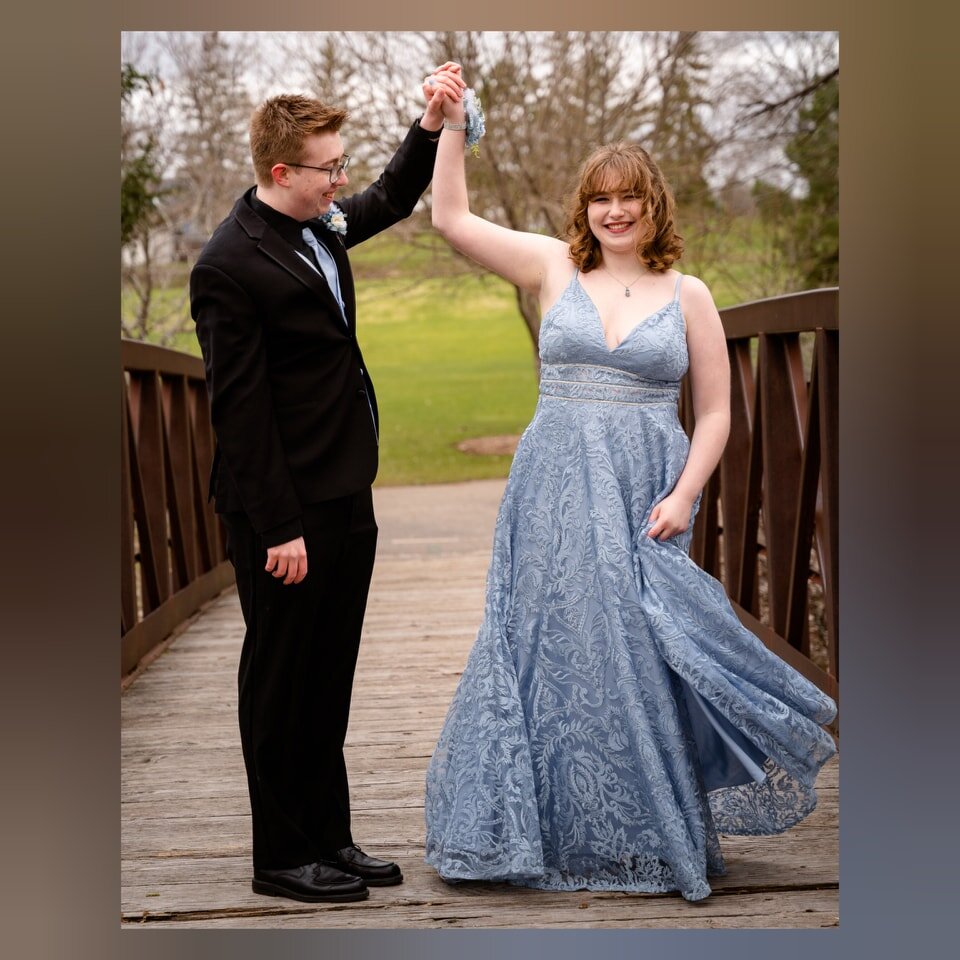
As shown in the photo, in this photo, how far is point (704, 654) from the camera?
286 centimetres

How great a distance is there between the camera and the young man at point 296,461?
2604mm

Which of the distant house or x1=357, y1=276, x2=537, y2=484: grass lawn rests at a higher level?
the distant house

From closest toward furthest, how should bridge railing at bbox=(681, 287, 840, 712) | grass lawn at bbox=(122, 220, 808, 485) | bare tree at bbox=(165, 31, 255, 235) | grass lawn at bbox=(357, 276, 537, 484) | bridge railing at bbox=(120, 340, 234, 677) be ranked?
bridge railing at bbox=(681, 287, 840, 712) → bridge railing at bbox=(120, 340, 234, 677) → bare tree at bbox=(165, 31, 255, 235) → grass lawn at bbox=(122, 220, 808, 485) → grass lawn at bbox=(357, 276, 537, 484)

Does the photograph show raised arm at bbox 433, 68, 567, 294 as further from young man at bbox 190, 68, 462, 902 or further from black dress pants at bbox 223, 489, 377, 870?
black dress pants at bbox 223, 489, 377, 870

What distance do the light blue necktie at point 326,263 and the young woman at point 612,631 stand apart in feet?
0.96

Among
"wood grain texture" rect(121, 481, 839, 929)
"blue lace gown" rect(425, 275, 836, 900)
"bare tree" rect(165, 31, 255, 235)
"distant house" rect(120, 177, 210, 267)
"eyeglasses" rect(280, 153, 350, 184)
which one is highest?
"bare tree" rect(165, 31, 255, 235)

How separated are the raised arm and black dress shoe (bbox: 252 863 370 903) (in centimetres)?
130

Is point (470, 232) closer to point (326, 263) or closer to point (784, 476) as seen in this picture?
point (326, 263)

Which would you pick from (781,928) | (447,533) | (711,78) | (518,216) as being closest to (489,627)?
(781,928)

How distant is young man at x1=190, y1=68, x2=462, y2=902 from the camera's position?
8.54 feet

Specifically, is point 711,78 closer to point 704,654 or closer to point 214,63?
point 214,63

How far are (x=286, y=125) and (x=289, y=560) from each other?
83 centimetres

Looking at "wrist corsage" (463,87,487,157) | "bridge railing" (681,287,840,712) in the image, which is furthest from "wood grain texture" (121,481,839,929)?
"wrist corsage" (463,87,487,157)

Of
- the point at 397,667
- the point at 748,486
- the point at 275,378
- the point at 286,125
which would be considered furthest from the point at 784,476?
the point at 286,125
